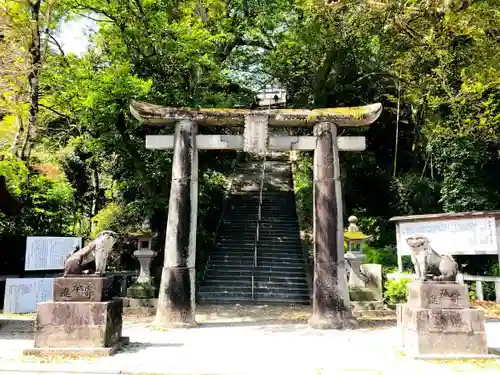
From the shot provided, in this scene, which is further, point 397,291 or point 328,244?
point 397,291

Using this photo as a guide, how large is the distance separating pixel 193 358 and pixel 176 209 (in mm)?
4183

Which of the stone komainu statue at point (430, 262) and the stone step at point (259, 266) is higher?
the stone komainu statue at point (430, 262)

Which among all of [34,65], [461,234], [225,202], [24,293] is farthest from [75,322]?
[225,202]

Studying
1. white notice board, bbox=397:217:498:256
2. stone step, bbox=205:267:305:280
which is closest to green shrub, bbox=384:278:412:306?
white notice board, bbox=397:217:498:256

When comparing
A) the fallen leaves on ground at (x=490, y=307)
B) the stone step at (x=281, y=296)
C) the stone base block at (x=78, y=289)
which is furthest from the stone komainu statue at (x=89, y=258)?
the fallen leaves on ground at (x=490, y=307)

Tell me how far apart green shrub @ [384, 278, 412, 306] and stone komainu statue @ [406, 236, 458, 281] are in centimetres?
514

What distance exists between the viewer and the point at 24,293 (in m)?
10.4

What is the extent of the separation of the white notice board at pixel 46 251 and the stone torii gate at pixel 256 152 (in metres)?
3.42

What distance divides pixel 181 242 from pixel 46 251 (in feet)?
12.9

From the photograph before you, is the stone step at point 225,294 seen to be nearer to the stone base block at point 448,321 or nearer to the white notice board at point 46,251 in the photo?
the white notice board at point 46,251

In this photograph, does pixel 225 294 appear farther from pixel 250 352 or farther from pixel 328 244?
pixel 250 352

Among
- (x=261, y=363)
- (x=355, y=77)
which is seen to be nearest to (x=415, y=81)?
(x=355, y=77)

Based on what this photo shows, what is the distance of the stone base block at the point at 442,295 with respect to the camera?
6.31 meters

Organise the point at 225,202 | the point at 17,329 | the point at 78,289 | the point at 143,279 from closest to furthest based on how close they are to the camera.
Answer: the point at 78,289 < the point at 17,329 < the point at 143,279 < the point at 225,202
